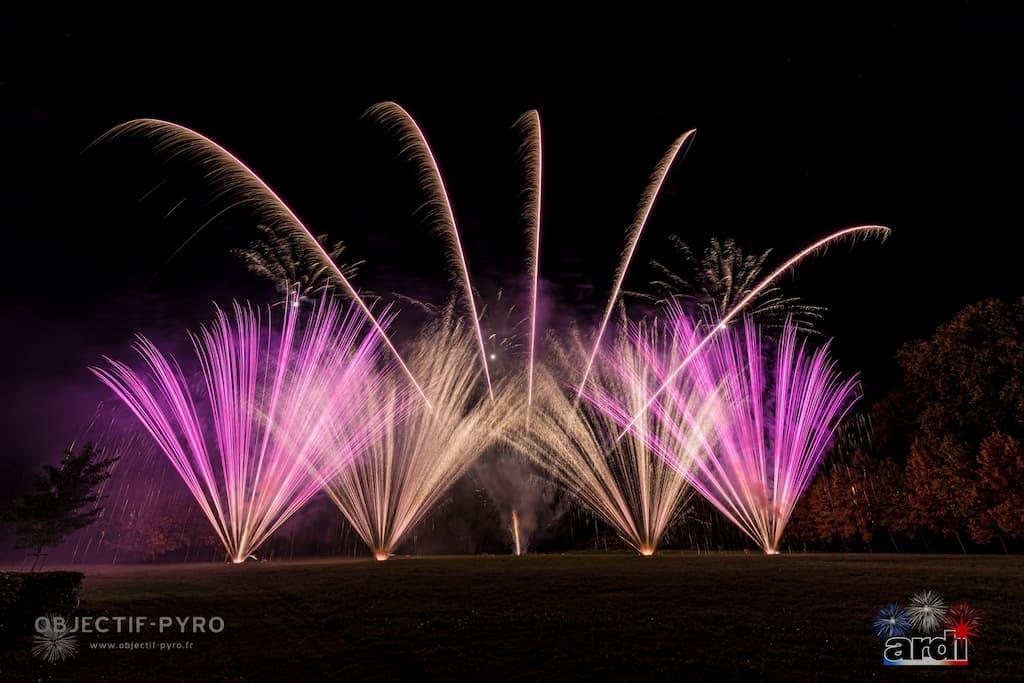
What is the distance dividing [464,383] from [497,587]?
14.0m

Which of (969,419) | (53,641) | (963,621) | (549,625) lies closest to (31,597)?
(53,641)

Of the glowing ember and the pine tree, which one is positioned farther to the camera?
the glowing ember

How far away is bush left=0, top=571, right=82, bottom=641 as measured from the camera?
12445 mm

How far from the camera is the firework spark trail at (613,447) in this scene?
29.5m

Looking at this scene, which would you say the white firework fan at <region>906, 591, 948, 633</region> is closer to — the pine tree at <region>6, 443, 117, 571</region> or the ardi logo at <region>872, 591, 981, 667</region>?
the ardi logo at <region>872, 591, 981, 667</region>

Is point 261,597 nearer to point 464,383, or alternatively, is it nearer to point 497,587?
point 497,587

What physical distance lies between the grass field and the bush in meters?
0.70

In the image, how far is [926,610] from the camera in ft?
45.3

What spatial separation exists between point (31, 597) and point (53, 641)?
1157 mm

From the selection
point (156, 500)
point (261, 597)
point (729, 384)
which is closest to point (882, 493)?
point (729, 384)

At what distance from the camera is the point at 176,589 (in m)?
19.1

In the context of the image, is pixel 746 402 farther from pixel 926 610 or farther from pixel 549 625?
pixel 549 625

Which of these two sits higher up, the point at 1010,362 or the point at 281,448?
the point at 1010,362

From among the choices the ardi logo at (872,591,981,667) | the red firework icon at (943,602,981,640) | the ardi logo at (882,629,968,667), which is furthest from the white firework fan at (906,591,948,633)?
the ardi logo at (882,629,968,667)
